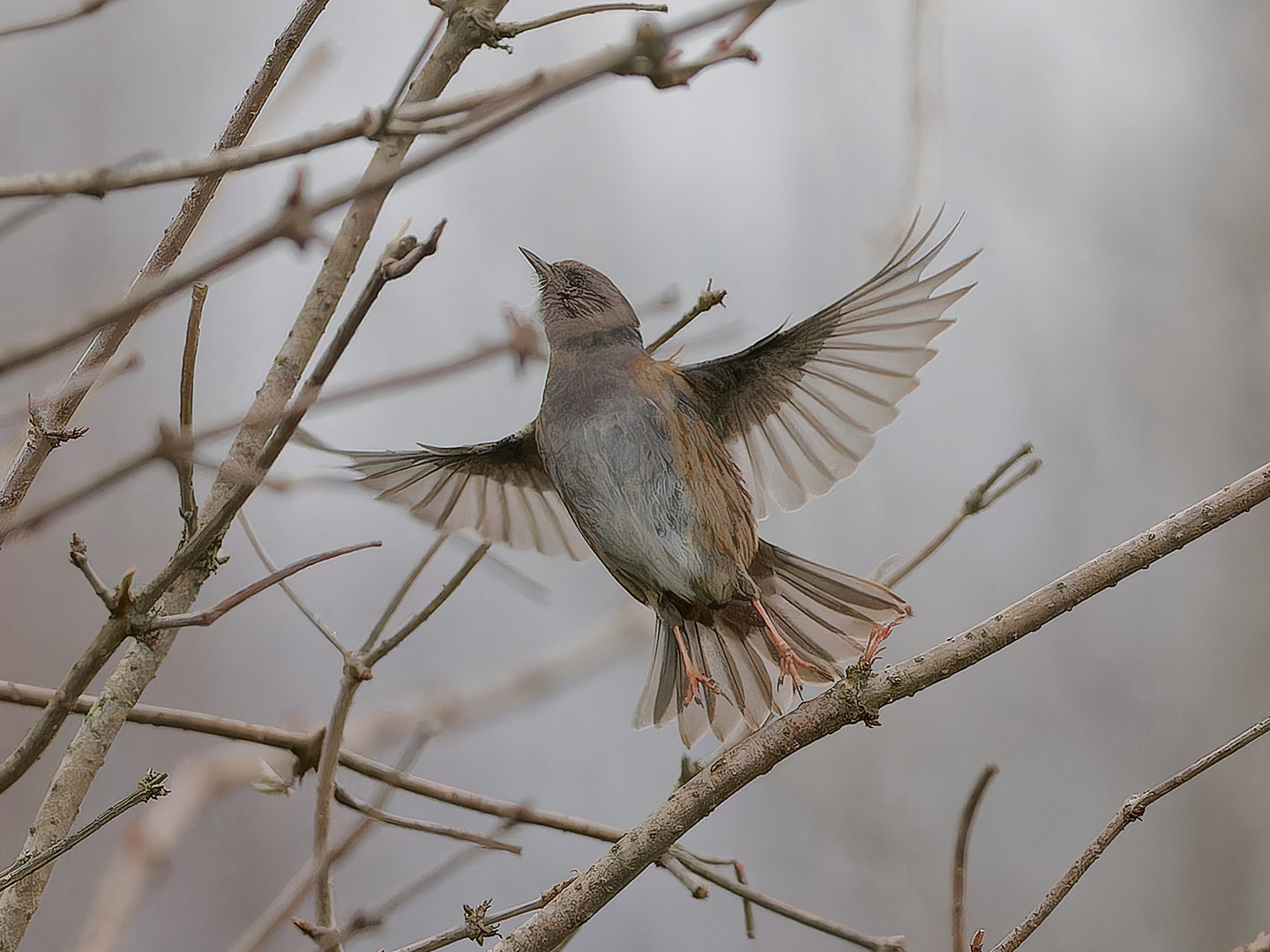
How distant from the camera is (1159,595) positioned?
15.6 feet

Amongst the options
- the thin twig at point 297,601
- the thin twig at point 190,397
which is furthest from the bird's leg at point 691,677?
the thin twig at point 190,397

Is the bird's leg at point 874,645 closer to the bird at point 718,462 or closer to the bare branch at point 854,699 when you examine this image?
the bare branch at point 854,699

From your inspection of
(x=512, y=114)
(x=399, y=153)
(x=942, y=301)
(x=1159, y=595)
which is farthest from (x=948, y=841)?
(x=512, y=114)

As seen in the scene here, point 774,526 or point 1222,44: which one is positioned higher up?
point 1222,44

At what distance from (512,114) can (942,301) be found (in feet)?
4.96

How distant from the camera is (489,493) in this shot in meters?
2.39

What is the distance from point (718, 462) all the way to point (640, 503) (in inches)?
7.6

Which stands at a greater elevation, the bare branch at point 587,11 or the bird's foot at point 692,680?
the bare branch at point 587,11

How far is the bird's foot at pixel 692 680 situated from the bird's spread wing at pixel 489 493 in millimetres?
485

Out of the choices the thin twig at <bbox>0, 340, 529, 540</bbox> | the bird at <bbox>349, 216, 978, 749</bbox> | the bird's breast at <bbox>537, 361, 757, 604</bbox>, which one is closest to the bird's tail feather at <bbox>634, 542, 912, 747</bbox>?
the bird at <bbox>349, 216, 978, 749</bbox>

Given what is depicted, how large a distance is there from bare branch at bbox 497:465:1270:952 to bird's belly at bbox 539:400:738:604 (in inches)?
24.7

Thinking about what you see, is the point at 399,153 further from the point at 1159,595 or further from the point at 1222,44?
the point at 1222,44

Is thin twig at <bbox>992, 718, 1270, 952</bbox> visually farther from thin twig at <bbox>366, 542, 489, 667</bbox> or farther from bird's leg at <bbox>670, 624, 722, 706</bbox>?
bird's leg at <bbox>670, 624, 722, 706</bbox>

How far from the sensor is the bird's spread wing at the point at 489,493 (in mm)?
2242
